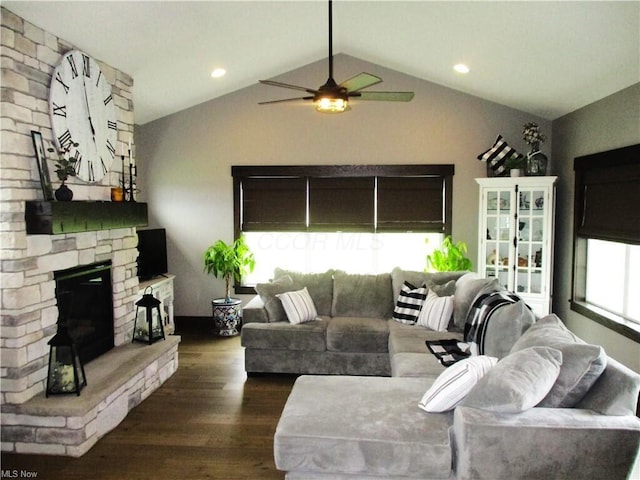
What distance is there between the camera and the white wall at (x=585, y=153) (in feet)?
14.5

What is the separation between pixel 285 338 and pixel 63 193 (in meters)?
2.33

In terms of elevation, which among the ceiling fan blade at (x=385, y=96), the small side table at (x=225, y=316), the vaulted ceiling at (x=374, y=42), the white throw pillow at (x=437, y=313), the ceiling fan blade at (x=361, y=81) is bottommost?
the small side table at (x=225, y=316)

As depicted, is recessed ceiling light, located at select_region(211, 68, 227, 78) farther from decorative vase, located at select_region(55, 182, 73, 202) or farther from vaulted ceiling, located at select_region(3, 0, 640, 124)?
decorative vase, located at select_region(55, 182, 73, 202)

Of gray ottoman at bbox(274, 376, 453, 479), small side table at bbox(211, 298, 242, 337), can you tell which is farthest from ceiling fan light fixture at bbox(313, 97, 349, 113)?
small side table at bbox(211, 298, 242, 337)

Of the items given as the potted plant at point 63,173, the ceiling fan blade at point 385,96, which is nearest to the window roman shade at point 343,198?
the ceiling fan blade at point 385,96

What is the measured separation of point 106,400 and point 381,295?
9.32 feet

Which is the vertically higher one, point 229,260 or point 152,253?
point 152,253

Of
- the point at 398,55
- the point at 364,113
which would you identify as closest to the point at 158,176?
the point at 364,113

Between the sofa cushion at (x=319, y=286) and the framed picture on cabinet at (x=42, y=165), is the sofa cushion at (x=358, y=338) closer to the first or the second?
the sofa cushion at (x=319, y=286)

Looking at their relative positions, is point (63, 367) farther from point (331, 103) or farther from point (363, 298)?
point (363, 298)

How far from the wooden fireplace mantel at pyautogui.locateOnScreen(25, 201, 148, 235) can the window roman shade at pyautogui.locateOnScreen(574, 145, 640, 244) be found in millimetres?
4382

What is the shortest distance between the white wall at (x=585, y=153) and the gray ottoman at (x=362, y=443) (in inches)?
107

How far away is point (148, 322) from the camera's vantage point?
464cm

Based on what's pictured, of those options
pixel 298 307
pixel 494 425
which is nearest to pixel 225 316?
pixel 298 307
